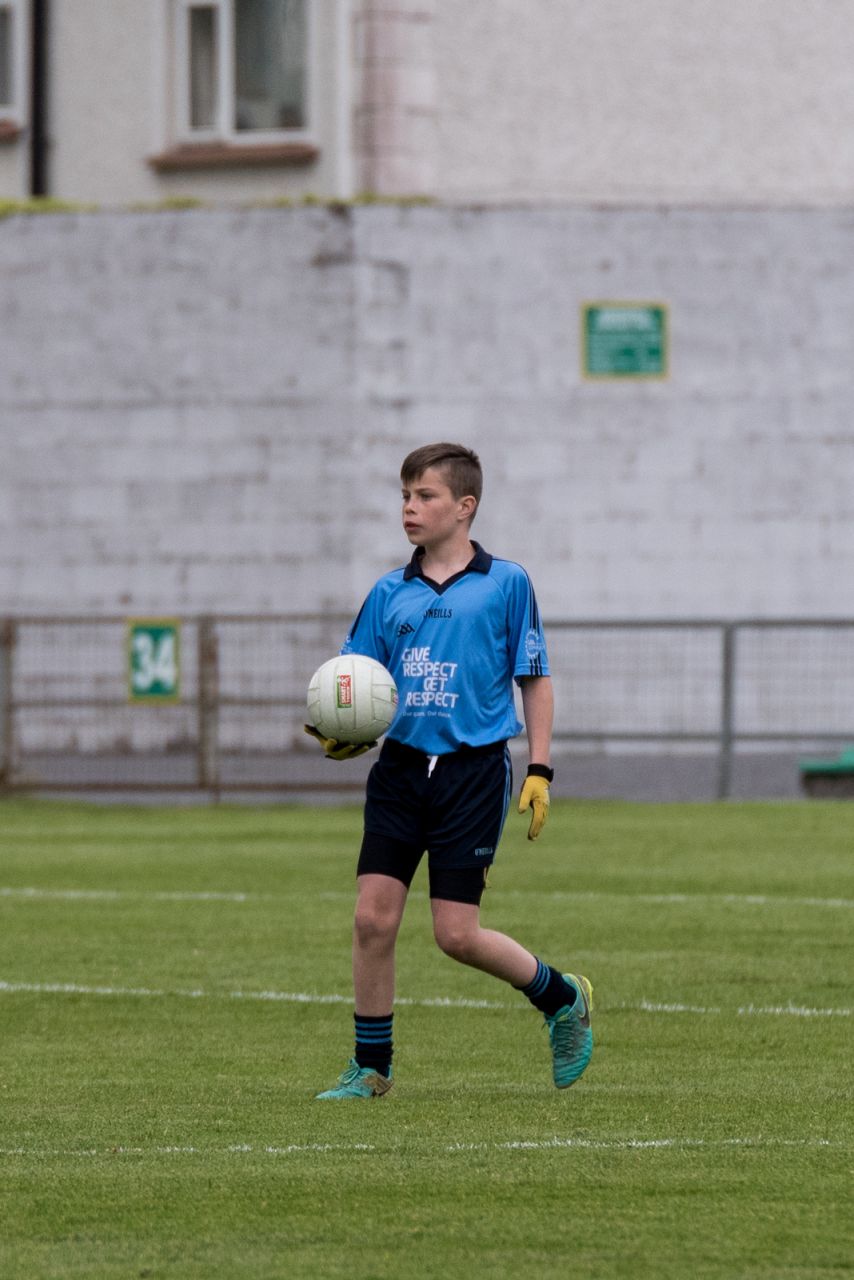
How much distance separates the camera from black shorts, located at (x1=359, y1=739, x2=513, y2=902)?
7426mm

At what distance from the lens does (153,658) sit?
20312mm

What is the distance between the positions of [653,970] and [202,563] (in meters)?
14.1

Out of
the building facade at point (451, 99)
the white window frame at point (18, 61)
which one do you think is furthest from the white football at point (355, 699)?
the white window frame at point (18, 61)

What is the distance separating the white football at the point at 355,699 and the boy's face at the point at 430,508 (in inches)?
17.1

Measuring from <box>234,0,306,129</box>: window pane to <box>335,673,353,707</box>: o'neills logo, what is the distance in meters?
18.0

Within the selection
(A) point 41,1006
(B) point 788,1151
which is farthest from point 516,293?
(B) point 788,1151

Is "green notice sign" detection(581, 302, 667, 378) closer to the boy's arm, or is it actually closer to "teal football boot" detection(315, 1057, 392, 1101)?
the boy's arm

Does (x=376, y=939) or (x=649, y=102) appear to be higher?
(x=649, y=102)

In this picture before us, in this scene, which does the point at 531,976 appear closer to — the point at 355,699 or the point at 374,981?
the point at 374,981

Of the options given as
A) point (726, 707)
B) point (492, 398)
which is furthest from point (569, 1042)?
point (492, 398)

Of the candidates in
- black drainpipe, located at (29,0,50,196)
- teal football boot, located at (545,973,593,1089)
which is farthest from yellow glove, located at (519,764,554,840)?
Result: black drainpipe, located at (29,0,50,196)

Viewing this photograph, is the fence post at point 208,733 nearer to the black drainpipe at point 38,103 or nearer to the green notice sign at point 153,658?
the green notice sign at point 153,658

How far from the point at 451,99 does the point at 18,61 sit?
467cm

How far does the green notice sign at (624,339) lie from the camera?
932 inches
